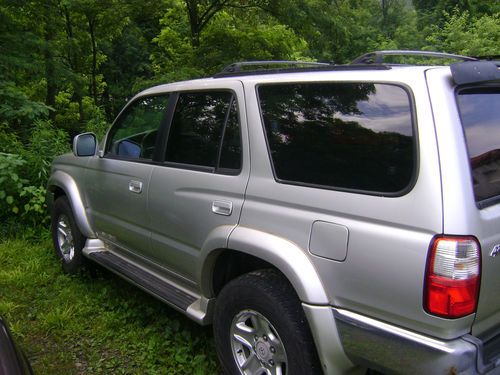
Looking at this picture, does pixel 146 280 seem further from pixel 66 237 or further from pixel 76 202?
pixel 66 237

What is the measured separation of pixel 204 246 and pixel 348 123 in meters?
1.10

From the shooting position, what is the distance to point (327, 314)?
2172mm

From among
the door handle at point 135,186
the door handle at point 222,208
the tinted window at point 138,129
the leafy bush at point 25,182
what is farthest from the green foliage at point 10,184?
the door handle at point 222,208

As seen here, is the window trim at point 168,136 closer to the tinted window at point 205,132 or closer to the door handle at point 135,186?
the tinted window at point 205,132

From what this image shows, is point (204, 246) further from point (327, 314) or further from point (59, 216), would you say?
point (59, 216)

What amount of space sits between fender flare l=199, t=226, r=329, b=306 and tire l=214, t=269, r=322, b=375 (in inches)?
5.7

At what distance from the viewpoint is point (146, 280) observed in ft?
11.3

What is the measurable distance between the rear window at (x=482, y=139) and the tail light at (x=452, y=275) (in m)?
0.22

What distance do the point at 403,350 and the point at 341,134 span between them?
96 centimetres

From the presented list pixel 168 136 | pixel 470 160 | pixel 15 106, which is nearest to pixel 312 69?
pixel 470 160

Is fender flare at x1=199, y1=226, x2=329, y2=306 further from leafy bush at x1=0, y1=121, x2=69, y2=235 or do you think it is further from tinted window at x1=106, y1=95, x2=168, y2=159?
Result: leafy bush at x1=0, y1=121, x2=69, y2=235

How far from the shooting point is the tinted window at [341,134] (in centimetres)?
204

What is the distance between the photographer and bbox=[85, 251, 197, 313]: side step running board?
3119mm

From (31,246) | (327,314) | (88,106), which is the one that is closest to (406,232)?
(327,314)
